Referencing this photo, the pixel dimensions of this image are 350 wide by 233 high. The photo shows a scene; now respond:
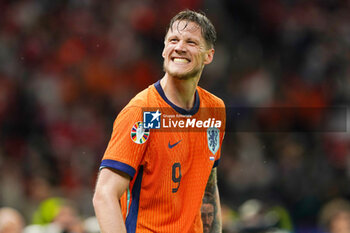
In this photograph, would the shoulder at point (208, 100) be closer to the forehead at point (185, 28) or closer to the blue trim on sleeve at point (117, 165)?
the forehead at point (185, 28)

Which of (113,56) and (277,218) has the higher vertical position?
(113,56)

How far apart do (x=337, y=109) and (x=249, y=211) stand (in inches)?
105

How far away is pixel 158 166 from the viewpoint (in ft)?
10.2

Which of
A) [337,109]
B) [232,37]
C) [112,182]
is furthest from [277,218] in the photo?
[112,182]

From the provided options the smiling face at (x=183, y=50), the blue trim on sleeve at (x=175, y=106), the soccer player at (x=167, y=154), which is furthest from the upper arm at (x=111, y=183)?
the smiling face at (x=183, y=50)

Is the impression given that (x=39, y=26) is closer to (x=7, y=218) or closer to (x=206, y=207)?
(x=7, y=218)

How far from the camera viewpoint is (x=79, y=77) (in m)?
8.66

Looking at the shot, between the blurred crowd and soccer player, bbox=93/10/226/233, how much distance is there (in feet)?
10.1

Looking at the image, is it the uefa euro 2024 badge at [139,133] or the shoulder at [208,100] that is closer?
the uefa euro 2024 badge at [139,133]

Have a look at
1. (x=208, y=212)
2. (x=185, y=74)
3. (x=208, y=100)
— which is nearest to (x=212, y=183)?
(x=208, y=212)

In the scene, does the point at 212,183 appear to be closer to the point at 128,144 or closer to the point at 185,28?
the point at 128,144

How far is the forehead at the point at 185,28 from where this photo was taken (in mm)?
3201

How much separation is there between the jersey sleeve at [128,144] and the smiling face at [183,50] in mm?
326

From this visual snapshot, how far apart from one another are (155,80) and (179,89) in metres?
4.17
